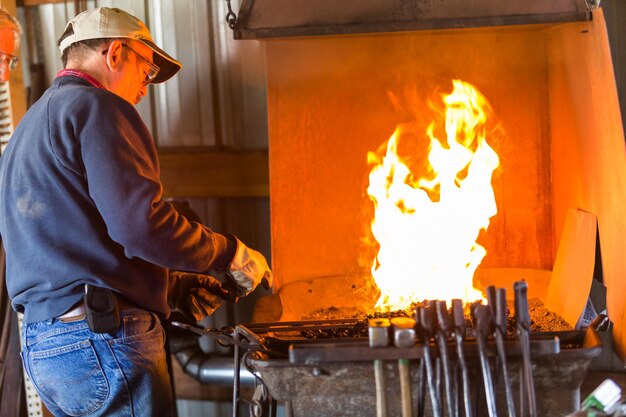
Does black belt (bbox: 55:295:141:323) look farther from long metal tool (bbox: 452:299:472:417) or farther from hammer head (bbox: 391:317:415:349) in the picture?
long metal tool (bbox: 452:299:472:417)

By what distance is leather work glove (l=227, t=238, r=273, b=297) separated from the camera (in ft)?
7.41

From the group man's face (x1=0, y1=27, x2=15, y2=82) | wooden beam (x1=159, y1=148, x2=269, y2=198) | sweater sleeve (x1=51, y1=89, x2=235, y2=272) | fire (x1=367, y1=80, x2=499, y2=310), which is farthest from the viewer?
wooden beam (x1=159, y1=148, x2=269, y2=198)

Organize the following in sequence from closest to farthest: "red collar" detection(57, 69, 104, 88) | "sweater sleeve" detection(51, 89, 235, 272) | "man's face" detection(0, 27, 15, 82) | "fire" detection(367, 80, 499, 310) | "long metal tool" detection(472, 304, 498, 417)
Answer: "long metal tool" detection(472, 304, 498, 417) → "sweater sleeve" detection(51, 89, 235, 272) → "red collar" detection(57, 69, 104, 88) → "fire" detection(367, 80, 499, 310) → "man's face" detection(0, 27, 15, 82)

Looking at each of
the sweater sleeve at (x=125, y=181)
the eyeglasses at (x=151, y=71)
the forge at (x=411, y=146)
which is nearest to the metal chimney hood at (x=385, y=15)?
the forge at (x=411, y=146)

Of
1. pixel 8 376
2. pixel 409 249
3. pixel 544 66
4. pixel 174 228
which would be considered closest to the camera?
pixel 174 228

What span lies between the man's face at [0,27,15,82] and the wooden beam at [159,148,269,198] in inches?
32.4

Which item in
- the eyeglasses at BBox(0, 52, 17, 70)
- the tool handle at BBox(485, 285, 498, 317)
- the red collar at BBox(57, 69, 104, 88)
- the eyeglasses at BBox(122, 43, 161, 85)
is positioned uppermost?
the eyeglasses at BBox(0, 52, 17, 70)

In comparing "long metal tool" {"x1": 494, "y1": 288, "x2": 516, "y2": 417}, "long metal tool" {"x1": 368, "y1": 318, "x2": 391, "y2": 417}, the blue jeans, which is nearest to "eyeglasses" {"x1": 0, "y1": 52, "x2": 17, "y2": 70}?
the blue jeans

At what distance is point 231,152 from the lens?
3494 millimetres

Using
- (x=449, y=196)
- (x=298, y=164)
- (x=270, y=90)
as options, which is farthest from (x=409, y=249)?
(x=270, y=90)

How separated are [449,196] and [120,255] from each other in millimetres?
1348

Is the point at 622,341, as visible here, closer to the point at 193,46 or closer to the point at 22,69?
the point at 193,46

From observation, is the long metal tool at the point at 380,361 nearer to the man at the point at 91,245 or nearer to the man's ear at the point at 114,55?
the man at the point at 91,245

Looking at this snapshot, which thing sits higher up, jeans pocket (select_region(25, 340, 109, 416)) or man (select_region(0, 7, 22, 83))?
man (select_region(0, 7, 22, 83))
